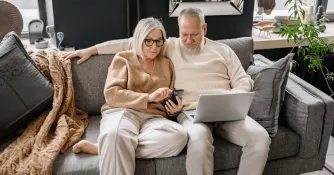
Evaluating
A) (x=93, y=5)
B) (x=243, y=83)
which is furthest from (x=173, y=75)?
(x=93, y=5)

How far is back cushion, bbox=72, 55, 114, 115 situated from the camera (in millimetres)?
2225

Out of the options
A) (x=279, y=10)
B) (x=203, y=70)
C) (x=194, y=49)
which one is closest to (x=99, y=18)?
(x=194, y=49)

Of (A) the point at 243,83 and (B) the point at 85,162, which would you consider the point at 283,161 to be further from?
(B) the point at 85,162

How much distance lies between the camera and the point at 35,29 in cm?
272

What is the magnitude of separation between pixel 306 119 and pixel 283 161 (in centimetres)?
28

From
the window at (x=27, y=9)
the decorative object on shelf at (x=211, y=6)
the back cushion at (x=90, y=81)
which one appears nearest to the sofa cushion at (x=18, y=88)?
the back cushion at (x=90, y=81)

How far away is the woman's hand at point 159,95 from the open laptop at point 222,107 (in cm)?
19

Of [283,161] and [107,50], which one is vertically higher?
[107,50]

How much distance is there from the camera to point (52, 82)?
2.13 metres

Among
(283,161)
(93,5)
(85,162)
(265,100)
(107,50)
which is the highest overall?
(93,5)

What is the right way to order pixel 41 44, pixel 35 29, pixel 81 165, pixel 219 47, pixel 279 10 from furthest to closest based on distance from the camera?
pixel 279 10 < pixel 35 29 < pixel 41 44 < pixel 219 47 < pixel 81 165

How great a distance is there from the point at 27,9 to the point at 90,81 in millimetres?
1154

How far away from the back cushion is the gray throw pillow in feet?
3.14

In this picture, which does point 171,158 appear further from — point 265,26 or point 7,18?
point 265,26
